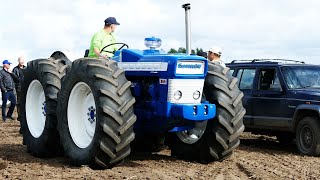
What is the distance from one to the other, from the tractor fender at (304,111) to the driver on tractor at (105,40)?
3.45 meters

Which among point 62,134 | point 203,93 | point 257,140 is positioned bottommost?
point 257,140

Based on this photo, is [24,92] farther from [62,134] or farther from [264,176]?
[264,176]

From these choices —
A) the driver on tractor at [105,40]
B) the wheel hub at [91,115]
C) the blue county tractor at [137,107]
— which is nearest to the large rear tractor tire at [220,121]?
the blue county tractor at [137,107]

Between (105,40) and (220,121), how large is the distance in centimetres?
230

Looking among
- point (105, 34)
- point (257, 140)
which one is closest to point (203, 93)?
point (105, 34)

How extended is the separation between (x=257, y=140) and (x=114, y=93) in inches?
233

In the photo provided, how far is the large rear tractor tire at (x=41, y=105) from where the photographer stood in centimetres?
842

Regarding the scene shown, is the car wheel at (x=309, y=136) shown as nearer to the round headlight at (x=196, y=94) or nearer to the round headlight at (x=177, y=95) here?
the round headlight at (x=196, y=94)

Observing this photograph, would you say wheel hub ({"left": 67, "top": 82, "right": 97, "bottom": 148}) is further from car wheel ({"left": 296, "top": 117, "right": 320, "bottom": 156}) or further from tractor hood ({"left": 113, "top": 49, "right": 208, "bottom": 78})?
car wheel ({"left": 296, "top": 117, "right": 320, "bottom": 156})

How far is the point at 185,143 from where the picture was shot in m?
8.38

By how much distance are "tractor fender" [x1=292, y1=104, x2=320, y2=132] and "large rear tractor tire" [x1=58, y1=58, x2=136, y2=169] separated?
401cm

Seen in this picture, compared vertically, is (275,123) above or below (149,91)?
below

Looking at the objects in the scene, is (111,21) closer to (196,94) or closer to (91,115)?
(91,115)

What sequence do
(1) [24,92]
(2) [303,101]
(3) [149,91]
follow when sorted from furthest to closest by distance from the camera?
1. (2) [303,101]
2. (1) [24,92]
3. (3) [149,91]
